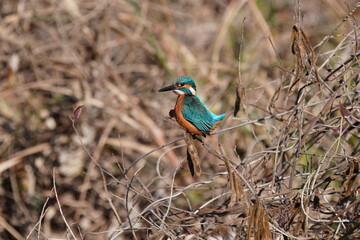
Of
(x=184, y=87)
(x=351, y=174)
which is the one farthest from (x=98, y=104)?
(x=351, y=174)

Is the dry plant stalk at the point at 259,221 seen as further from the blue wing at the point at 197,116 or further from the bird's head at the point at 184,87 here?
the bird's head at the point at 184,87

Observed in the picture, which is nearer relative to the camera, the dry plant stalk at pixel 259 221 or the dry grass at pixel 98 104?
the dry plant stalk at pixel 259 221

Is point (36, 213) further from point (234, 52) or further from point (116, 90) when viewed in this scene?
point (234, 52)

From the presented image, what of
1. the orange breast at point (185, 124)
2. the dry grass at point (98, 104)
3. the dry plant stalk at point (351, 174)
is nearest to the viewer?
the dry plant stalk at point (351, 174)

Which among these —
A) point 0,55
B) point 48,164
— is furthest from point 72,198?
point 0,55

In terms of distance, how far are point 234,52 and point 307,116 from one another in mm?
2546

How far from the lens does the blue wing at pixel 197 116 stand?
8.03 feet

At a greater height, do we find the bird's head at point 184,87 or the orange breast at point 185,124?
the bird's head at point 184,87

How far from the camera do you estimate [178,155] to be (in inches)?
171

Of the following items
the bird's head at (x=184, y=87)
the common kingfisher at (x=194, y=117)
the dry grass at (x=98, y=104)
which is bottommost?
the dry grass at (x=98, y=104)

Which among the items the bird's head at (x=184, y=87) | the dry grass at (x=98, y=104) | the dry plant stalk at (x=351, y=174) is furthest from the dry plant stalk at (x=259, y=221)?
the dry grass at (x=98, y=104)

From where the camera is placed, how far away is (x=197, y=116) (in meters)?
2.45

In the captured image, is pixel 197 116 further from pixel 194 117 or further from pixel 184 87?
pixel 184 87

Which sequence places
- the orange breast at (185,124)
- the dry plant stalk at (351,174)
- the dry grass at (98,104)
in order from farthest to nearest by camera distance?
the dry grass at (98,104) < the orange breast at (185,124) < the dry plant stalk at (351,174)
